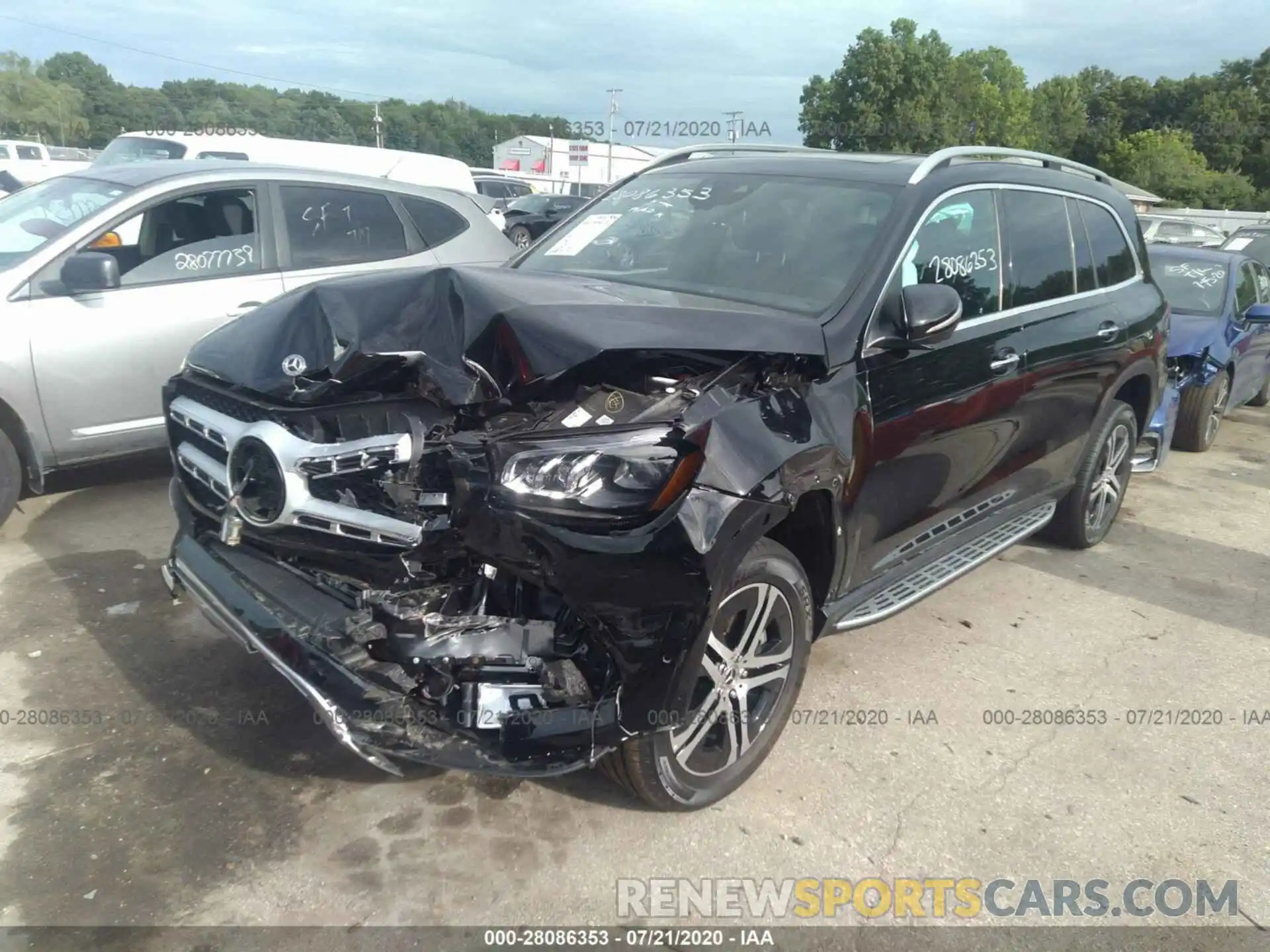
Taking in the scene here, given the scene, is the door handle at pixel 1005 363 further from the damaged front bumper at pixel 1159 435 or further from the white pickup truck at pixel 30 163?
the white pickup truck at pixel 30 163

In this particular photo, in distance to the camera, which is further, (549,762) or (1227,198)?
(1227,198)

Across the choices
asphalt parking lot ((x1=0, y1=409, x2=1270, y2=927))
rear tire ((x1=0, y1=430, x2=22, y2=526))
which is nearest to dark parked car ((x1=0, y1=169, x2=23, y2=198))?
rear tire ((x1=0, y1=430, x2=22, y2=526))

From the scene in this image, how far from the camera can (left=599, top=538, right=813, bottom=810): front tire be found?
283 centimetres

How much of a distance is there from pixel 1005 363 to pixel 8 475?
15.0 feet

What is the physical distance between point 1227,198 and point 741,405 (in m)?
55.7

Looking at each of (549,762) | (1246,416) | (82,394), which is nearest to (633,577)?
(549,762)

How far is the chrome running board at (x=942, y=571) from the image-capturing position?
3500 millimetres

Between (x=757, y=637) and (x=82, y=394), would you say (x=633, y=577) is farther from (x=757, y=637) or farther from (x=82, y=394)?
(x=82, y=394)

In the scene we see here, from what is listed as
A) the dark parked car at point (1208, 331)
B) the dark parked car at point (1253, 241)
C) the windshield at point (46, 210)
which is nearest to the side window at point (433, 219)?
the windshield at point (46, 210)

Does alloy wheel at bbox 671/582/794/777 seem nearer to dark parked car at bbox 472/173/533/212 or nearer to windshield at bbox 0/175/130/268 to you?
windshield at bbox 0/175/130/268

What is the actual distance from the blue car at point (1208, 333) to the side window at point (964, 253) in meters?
3.75

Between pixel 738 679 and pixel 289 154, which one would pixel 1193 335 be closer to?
pixel 738 679

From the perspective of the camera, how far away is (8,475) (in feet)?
15.4

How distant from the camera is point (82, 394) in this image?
15.9 ft
